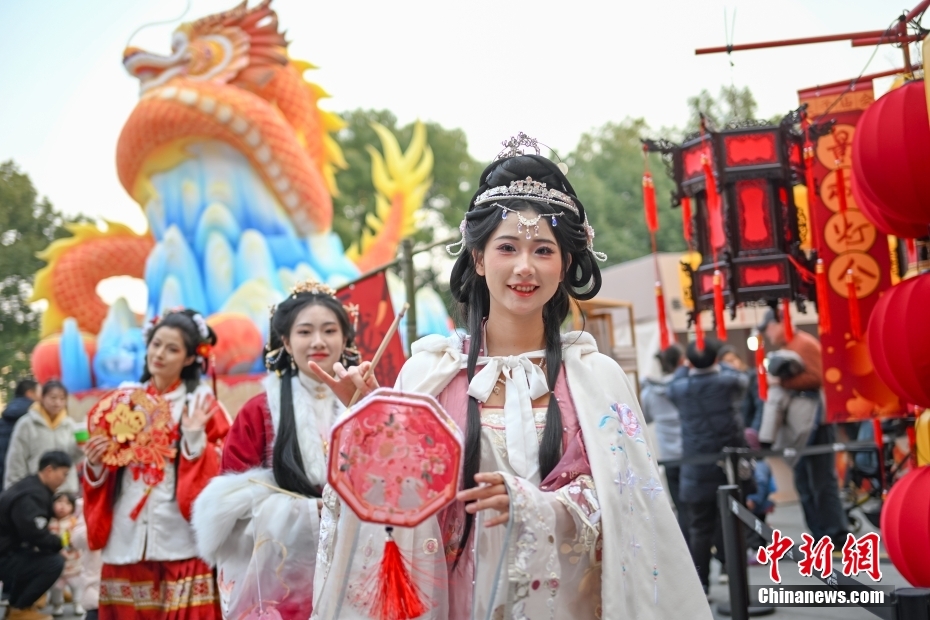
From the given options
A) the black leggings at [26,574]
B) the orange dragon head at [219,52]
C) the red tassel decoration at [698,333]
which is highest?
the orange dragon head at [219,52]

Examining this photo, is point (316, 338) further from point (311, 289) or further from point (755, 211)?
point (755, 211)

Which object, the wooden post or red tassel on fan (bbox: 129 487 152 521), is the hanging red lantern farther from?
red tassel on fan (bbox: 129 487 152 521)

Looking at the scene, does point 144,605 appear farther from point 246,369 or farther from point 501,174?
point 246,369

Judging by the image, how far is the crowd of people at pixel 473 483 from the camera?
A: 2135mm

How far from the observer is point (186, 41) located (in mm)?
17078

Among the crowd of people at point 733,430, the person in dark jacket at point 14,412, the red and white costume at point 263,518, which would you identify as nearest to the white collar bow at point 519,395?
the red and white costume at point 263,518

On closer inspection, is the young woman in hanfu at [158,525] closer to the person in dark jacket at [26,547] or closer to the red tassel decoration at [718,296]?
the person in dark jacket at [26,547]

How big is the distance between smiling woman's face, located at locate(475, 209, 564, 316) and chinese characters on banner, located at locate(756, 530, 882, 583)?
195 centimetres

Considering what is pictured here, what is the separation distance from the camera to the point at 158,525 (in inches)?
173

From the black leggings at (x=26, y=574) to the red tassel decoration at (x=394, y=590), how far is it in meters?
5.56

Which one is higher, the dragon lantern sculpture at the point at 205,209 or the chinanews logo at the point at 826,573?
the dragon lantern sculpture at the point at 205,209

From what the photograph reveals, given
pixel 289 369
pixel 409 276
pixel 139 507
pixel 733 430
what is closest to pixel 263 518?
pixel 289 369

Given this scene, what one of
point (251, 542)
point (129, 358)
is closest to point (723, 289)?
point (251, 542)

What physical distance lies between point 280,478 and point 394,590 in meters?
1.72
